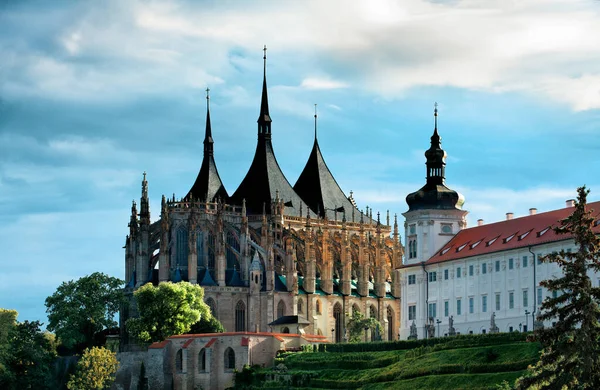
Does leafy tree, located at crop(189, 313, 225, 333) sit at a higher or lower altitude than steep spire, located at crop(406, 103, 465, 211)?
lower

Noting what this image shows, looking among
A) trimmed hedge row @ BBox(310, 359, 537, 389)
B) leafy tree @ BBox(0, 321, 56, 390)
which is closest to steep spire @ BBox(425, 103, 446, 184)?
trimmed hedge row @ BBox(310, 359, 537, 389)

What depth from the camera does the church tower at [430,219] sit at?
124 metres

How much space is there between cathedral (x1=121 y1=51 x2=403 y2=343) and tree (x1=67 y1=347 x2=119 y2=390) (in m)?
18.2

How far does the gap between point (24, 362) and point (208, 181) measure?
106 ft

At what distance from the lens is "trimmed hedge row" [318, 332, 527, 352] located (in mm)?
98750

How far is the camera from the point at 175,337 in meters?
128

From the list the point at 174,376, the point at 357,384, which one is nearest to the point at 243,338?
the point at 174,376

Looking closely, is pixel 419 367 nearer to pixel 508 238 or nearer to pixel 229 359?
pixel 508 238

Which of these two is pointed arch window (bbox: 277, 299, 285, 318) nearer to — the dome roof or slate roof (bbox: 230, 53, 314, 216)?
slate roof (bbox: 230, 53, 314, 216)

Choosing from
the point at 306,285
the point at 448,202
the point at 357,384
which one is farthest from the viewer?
the point at 306,285

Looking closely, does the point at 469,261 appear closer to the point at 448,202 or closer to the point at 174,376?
the point at 448,202

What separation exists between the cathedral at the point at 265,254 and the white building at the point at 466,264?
19.2 meters

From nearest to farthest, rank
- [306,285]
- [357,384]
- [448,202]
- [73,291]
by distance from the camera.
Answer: [357,384] → [448,202] → [73,291] → [306,285]

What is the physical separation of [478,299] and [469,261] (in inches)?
128
